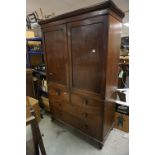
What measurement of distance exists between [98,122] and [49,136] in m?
0.93

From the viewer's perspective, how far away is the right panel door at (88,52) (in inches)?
54.9

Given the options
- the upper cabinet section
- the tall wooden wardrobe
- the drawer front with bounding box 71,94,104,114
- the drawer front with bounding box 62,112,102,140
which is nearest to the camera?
the upper cabinet section

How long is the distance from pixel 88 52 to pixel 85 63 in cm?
15

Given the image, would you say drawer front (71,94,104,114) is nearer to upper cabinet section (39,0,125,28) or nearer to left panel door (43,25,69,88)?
left panel door (43,25,69,88)

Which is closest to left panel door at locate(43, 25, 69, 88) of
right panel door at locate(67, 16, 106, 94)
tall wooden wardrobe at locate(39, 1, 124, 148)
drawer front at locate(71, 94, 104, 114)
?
tall wooden wardrobe at locate(39, 1, 124, 148)

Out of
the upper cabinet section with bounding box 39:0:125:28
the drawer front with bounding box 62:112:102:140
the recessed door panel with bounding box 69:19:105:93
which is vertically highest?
the upper cabinet section with bounding box 39:0:125:28

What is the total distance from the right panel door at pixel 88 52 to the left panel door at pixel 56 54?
5.2 inches

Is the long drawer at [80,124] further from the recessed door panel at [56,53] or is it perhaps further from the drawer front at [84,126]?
the recessed door panel at [56,53]

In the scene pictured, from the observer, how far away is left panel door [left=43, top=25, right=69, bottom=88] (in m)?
1.79

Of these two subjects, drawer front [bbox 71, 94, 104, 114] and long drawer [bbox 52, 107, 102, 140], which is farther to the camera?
long drawer [bbox 52, 107, 102, 140]

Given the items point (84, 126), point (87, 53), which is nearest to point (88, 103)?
point (84, 126)

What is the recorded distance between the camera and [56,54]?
6.36 ft
